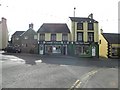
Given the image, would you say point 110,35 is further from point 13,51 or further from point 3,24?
point 3,24

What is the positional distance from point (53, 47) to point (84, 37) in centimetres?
689

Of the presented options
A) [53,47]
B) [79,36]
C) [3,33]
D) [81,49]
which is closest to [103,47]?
[81,49]

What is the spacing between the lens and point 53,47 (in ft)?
182

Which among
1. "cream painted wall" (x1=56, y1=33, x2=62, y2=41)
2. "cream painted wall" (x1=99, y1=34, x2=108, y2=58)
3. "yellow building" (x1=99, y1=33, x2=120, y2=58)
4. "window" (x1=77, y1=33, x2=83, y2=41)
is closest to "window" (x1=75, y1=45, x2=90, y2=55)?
"window" (x1=77, y1=33, x2=83, y2=41)

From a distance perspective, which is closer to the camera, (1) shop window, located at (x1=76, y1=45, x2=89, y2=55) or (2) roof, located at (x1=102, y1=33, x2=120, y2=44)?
(2) roof, located at (x1=102, y1=33, x2=120, y2=44)

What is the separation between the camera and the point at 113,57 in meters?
53.2

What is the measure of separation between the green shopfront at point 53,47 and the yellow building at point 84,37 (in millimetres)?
1917

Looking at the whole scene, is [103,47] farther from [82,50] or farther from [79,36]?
[79,36]

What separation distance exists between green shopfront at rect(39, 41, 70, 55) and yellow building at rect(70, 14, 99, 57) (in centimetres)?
192

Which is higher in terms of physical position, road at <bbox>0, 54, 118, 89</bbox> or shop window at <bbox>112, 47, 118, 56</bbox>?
shop window at <bbox>112, 47, 118, 56</bbox>

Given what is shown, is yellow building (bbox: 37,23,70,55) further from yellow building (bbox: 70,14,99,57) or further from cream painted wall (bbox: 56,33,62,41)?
yellow building (bbox: 70,14,99,57)

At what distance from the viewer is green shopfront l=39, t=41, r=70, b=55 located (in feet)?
181

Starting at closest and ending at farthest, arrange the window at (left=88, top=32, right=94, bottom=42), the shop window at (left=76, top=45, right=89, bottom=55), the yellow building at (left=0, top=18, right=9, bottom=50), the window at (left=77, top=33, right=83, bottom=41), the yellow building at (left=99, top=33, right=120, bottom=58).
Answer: the yellow building at (left=99, top=33, right=120, bottom=58) → the shop window at (left=76, top=45, right=89, bottom=55) → the window at (left=77, top=33, right=83, bottom=41) → the window at (left=88, top=32, right=94, bottom=42) → the yellow building at (left=0, top=18, right=9, bottom=50)

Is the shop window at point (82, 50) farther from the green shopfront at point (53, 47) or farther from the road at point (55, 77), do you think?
the road at point (55, 77)
